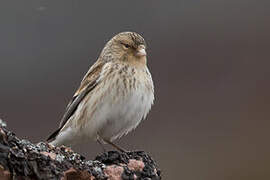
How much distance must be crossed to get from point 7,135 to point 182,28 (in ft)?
18.1

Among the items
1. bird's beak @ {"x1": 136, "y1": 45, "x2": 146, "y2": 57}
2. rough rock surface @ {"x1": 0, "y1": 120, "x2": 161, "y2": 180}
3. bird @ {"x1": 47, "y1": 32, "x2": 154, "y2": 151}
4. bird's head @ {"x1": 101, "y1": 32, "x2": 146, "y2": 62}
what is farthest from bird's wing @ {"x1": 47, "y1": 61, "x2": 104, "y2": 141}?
rough rock surface @ {"x1": 0, "y1": 120, "x2": 161, "y2": 180}

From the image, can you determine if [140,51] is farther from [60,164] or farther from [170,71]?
[60,164]

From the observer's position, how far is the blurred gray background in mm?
7715

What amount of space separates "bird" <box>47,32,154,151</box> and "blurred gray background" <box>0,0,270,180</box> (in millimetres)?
369

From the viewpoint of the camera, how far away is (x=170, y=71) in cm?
850

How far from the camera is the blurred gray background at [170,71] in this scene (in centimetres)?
771

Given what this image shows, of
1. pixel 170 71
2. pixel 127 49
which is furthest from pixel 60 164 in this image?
pixel 170 71

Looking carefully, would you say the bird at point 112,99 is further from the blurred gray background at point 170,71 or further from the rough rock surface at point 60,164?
the rough rock surface at point 60,164

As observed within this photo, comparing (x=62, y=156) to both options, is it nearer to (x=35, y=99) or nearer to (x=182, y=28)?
(x=35, y=99)

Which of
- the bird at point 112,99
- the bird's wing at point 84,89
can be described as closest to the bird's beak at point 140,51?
the bird at point 112,99

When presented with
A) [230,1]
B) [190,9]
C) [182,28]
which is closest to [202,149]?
[182,28]

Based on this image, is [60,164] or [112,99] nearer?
[60,164]

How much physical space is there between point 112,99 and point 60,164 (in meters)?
2.49

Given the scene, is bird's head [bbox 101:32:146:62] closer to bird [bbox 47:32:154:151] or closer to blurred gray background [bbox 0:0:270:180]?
bird [bbox 47:32:154:151]
